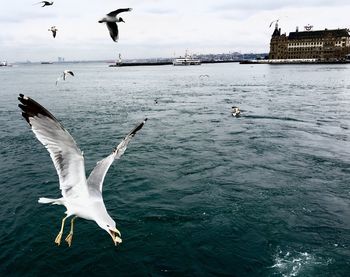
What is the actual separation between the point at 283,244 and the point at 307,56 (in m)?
205

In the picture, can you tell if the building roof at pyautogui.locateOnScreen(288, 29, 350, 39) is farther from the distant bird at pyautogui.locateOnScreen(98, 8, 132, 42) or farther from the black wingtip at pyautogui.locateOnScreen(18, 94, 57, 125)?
the black wingtip at pyautogui.locateOnScreen(18, 94, 57, 125)

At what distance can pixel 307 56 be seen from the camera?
197m

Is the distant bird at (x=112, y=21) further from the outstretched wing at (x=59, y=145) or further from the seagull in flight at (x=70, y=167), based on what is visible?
the outstretched wing at (x=59, y=145)

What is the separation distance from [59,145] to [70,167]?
546 millimetres

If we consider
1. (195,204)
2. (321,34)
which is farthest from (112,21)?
(321,34)

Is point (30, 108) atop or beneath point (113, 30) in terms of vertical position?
beneath

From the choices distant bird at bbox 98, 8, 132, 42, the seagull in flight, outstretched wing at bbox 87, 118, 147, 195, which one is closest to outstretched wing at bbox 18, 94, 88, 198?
the seagull in flight

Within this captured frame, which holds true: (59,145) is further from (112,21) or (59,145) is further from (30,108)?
(112,21)

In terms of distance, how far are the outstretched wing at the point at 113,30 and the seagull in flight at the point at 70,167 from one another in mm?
6931

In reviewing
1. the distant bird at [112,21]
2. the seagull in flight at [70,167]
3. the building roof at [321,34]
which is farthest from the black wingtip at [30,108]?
the building roof at [321,34]

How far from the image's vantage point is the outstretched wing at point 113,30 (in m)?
13.8

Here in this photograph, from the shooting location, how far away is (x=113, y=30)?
1397 cm

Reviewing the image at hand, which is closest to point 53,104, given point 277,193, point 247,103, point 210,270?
point 247,103

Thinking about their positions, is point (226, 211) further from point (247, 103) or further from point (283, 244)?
point (247, 103)
